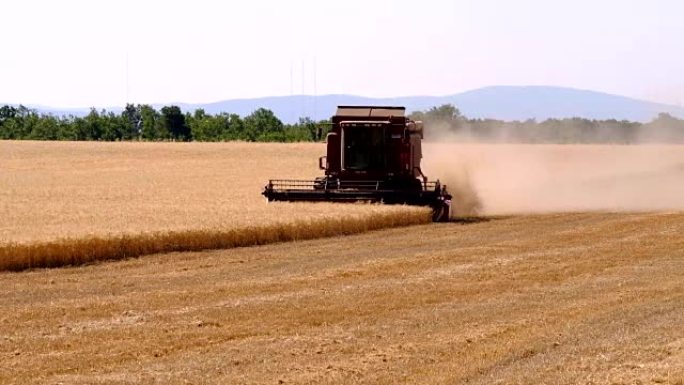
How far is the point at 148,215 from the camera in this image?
1017 inches

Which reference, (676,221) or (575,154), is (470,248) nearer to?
(676,221)

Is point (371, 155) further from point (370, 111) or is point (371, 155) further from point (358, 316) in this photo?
point (358, 316)

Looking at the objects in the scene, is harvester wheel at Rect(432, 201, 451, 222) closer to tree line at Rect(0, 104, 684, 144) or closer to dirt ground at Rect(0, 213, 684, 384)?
dirt ground at Rect(0, 213, 684, 384)

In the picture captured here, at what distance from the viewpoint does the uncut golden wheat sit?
20.6m

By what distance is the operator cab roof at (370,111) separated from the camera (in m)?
32.1

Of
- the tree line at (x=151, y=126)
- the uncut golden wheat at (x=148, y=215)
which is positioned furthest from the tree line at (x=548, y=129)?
the tree line at (x=151, y=126)

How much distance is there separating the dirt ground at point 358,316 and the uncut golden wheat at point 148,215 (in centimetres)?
63

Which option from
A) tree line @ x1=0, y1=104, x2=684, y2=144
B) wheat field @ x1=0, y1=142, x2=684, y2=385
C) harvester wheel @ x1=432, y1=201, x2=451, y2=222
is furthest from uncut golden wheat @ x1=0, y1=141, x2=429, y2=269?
tree line @ x1=0, y1=104, x2=684, y2=144

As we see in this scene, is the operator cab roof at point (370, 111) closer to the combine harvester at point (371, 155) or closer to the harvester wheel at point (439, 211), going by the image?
the combine harvester at point (371, 155)

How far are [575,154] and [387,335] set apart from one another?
53.1 m

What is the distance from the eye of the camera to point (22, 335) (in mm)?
13086

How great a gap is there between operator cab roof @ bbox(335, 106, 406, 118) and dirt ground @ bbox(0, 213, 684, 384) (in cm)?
919

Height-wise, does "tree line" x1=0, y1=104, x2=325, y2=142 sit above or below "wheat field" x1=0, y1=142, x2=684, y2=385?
below

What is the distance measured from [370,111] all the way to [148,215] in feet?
27.4
